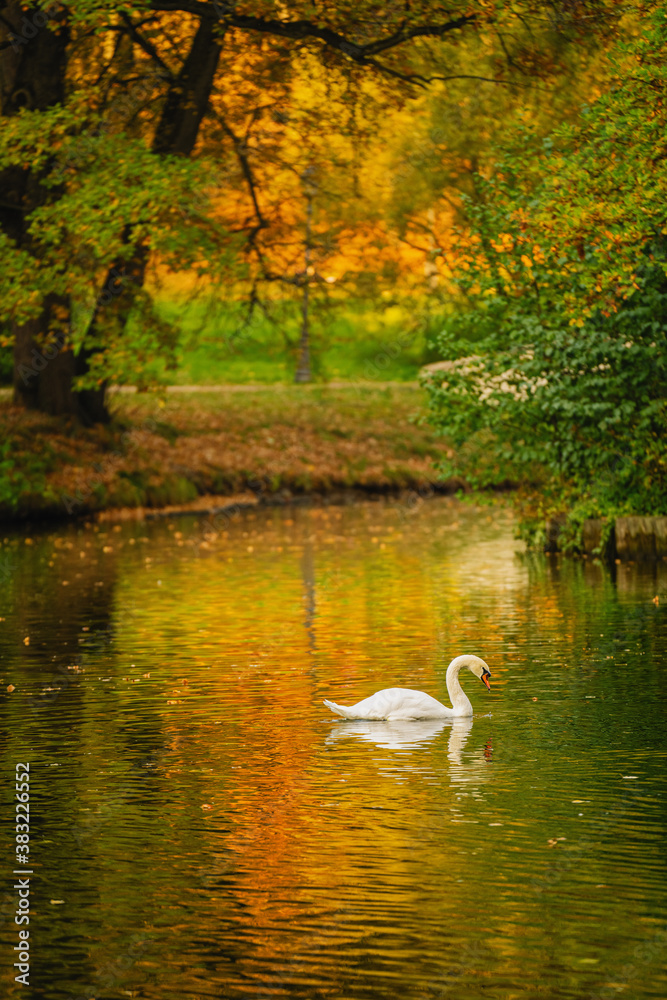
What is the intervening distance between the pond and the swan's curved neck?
0.16m

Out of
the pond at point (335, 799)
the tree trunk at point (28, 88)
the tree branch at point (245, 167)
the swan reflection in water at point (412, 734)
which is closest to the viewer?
the pond at point (335, 799)

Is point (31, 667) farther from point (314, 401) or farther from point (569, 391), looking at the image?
point (314, 401)

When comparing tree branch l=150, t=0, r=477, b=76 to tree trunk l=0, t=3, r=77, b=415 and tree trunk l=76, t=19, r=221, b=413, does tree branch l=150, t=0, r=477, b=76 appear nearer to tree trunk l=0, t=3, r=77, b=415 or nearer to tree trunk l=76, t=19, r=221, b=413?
tree trunk l=76, t=19, r=221, b=413

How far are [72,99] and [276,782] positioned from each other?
64.4ft

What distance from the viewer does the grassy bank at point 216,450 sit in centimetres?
3581

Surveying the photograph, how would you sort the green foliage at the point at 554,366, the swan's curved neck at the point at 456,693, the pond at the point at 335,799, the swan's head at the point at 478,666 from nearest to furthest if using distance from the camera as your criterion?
1. the pond at the point at 335,799
2. the swan's curved neck at the point at 456,693
3. the swan's head at the point at 478,666
4. the green foliage at the point at 554,366

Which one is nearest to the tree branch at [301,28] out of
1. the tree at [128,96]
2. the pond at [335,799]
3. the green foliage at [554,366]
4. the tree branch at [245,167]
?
the tree at [128,96]

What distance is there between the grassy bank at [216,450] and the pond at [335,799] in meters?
14.7

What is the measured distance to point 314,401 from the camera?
2007 inches

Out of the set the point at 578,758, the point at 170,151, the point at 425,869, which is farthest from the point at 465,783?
the point at 170,151

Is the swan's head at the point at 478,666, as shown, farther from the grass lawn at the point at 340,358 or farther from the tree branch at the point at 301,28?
the grass lawn at the point at 340,358

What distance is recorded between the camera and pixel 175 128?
32.2 metres

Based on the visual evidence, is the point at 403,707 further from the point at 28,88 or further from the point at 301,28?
the point at 28,88

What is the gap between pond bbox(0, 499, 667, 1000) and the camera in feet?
23.9
